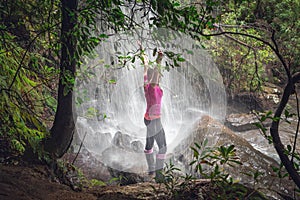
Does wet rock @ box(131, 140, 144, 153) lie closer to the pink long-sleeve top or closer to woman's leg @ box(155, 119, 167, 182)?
woman's leg @ box(155, 119, 167, 182)

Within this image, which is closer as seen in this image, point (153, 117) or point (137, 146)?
point (153, 117)

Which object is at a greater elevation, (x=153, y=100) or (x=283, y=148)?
(x=153, y=100)

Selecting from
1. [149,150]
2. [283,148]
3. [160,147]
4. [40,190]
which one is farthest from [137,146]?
[283,148]

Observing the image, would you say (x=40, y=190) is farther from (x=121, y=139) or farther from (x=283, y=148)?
(x=121, y=139)

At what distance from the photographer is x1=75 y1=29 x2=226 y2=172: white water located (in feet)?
14.7

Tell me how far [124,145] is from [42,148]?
2.78 meters

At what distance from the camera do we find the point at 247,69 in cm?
853

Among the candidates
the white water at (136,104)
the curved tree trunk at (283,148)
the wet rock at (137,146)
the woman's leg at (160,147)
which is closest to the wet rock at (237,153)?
the white water at (136,104)

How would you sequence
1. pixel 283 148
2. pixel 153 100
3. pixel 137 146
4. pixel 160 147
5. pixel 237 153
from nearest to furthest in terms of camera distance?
1. pixel 283 148
2. pixel 153 100
3. pixel 160 147
4. pixel 237 153
5. pixel 137 146

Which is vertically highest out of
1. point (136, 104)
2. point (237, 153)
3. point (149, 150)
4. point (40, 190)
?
point (136, 104)

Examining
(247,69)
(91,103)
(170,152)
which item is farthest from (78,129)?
(247,69)

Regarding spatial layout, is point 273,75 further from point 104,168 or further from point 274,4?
point 104,168

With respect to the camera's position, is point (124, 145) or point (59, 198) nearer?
point (59, 198)

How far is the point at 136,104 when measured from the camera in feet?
16.8
